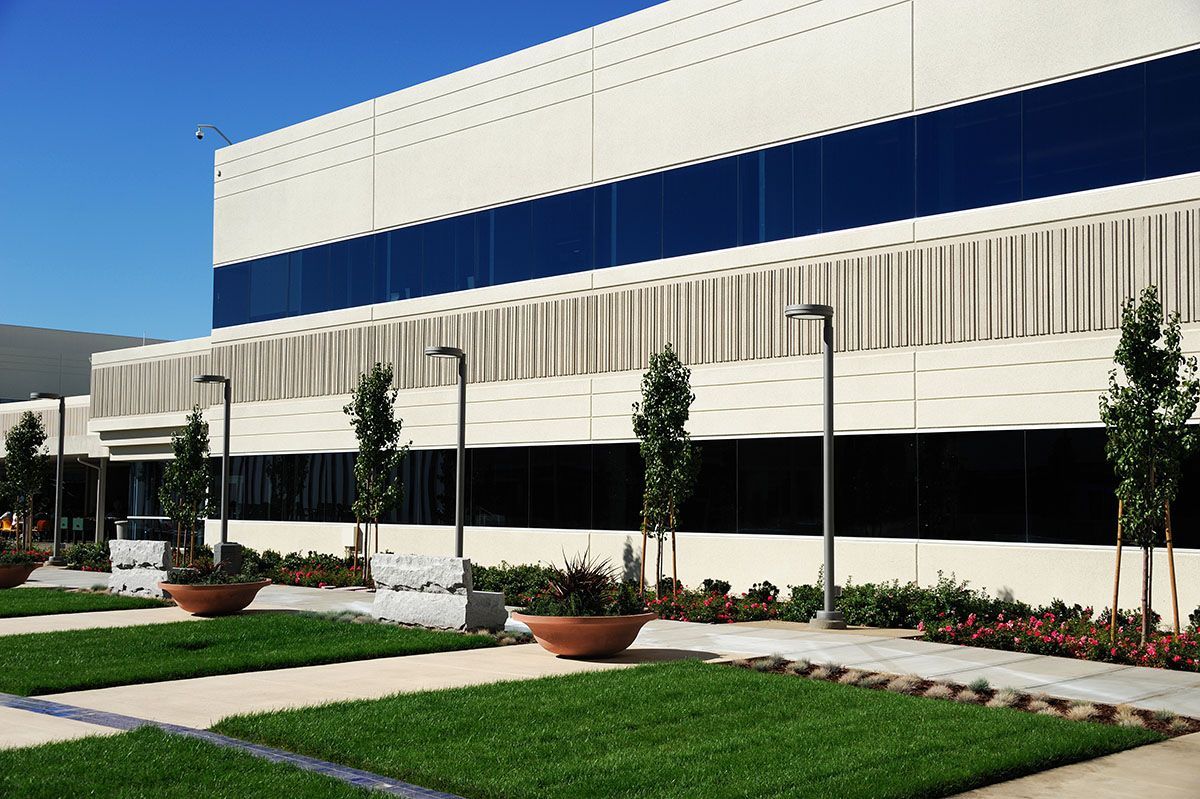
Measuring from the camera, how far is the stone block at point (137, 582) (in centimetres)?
2462

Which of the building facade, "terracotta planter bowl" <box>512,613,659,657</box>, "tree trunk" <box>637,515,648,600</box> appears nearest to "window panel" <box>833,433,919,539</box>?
the building facade

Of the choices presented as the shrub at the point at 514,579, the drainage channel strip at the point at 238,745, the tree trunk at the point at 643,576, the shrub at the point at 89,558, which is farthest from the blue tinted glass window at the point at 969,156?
the shrub at the point at 89,558

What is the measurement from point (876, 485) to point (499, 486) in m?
10.1

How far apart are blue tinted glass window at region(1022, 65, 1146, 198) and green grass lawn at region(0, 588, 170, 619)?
696 inches

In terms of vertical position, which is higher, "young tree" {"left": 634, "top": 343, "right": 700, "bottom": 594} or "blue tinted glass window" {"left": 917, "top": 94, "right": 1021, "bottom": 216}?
"blue tinted glass window" {"left": 917, "top": 94, "right": 1021, "bottom": 216}

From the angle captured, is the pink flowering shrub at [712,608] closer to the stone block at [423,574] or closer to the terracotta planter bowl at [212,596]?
the stone block at [423,574]

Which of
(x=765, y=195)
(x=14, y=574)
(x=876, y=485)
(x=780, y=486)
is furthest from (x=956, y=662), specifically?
(x=14, y=574)

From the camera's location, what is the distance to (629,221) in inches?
1048

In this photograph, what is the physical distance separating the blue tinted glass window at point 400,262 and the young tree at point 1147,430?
19011 millimetres

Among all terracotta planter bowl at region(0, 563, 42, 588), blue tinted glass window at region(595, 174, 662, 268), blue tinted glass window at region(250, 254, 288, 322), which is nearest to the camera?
blue tinted glass window at region(595, 174, 662, 268)

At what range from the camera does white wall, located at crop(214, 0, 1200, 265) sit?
20.7 metres

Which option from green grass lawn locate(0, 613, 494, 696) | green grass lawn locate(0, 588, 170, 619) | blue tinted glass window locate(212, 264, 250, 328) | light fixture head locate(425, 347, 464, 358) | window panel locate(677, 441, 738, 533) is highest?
blue tinted glass window locate(212, 264, 250, 328)

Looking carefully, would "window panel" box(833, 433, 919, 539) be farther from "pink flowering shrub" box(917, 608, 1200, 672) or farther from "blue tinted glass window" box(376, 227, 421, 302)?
"blue tinted glass window" box(376, 227, 421, 302)

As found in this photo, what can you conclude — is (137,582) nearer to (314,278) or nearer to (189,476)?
(189,476)
